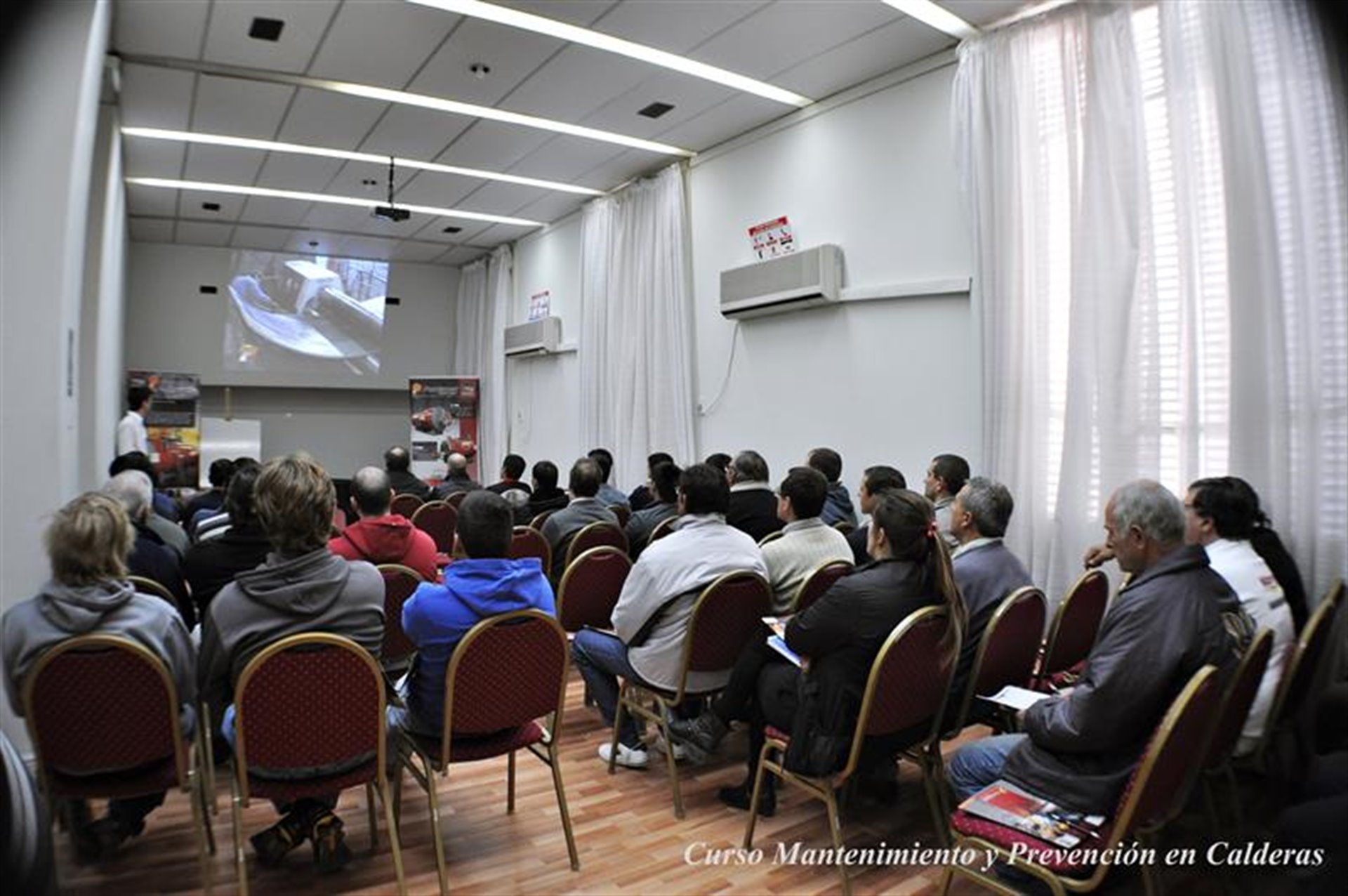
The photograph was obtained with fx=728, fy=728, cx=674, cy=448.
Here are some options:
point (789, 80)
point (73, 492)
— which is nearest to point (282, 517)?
point (73, 492)

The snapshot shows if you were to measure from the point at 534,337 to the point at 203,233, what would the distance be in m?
4.08

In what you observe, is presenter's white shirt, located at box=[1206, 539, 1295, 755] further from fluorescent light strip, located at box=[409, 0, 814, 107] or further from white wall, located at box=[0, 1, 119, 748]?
fluorescent light strip, located at box=[409, 0, 814, 107]

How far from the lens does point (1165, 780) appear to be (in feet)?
5.23

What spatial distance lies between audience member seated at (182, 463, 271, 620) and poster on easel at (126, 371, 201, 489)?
707cm

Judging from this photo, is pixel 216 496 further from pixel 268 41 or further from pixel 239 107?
pixel 239 107

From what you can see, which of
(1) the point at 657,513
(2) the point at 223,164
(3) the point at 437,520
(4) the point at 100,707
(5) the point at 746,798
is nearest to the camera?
(4) the point at 100,707

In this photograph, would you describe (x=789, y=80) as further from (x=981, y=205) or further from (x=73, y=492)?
(x=73, y=492)

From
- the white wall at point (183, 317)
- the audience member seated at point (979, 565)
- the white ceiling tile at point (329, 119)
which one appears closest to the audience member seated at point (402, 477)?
the white ceiling tile at point (329, 119)

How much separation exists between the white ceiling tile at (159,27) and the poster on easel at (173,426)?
5.12 metres

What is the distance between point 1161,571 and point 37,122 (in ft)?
6.75

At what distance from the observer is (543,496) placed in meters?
5.00

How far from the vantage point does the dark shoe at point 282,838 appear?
6.93ft

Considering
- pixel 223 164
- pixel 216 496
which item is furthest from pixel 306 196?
pixel 216 496

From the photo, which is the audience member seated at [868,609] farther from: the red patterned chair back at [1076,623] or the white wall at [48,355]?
the white wall at [48,355]
